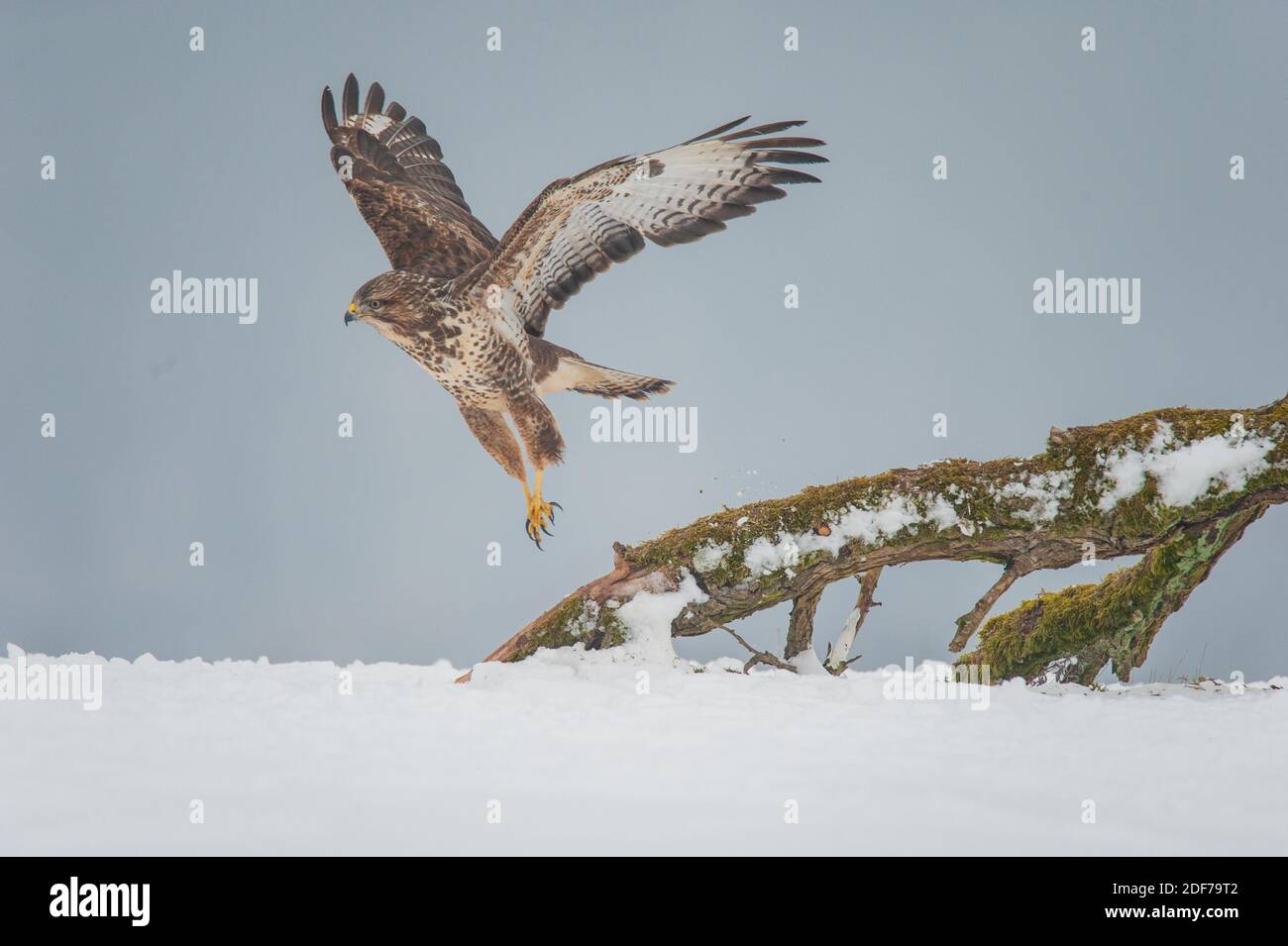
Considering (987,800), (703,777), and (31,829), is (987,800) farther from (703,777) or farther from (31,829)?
(31,829)

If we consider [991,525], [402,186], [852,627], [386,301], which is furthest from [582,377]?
[991,525]

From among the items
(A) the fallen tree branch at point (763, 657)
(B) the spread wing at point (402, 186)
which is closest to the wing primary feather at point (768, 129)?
(B) the spread wing at point (402, 186)

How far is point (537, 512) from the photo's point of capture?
4816 mm

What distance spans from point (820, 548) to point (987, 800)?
1.52m

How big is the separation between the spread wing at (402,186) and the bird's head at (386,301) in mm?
223

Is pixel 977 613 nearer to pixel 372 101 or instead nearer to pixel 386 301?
pixel 386 301

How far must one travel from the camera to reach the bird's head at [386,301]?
457 centimetres

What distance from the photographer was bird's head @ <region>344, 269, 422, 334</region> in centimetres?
457

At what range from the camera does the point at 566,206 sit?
4305 mm

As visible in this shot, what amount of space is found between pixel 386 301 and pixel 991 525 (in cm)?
272

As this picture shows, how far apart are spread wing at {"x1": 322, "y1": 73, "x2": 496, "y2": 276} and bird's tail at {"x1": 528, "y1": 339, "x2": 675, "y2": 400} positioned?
588mm

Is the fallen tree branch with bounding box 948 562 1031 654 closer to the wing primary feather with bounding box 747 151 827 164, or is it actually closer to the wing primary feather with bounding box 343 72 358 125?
Answer: the wing primary feather with bounding box 747 151 827 164

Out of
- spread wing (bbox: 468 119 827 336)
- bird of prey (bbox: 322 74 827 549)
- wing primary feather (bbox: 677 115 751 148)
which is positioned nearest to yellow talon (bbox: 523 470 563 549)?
bird of prey (bbox: 322 74 827 549)
